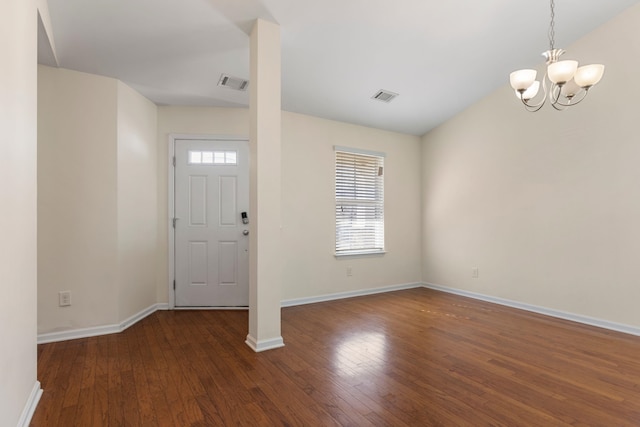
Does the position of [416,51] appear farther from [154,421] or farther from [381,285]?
[154,421]

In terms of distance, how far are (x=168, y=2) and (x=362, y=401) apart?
9.96 feet

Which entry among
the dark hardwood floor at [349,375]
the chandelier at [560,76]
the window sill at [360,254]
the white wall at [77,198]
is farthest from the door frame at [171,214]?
the chandelier at [560,76]

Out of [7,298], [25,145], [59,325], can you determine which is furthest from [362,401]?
[59,325]

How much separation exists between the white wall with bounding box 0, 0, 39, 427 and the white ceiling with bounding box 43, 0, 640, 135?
31.6 inches

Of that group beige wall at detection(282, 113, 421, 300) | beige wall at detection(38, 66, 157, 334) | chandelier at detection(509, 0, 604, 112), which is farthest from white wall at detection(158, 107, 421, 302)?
chandelier at detection(509, 0, 604, 112)

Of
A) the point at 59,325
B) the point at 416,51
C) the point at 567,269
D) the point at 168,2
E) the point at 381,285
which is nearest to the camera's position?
the point at 168,2

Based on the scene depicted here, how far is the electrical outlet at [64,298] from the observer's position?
2998 mm

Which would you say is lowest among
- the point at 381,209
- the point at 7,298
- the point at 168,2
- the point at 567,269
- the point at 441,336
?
the point at 441,336

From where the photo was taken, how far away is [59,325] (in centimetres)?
299

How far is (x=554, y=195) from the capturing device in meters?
3.73

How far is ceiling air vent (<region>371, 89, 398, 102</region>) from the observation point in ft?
13.2

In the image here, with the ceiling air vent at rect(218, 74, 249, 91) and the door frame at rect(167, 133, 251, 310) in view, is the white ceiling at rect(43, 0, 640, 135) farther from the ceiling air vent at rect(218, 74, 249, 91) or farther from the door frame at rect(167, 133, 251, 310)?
the door frame at rect(167, 133, 251, 310)

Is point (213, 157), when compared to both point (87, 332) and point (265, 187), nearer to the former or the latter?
point (265, 187)

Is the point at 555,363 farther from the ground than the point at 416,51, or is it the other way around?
the point at 416,51
